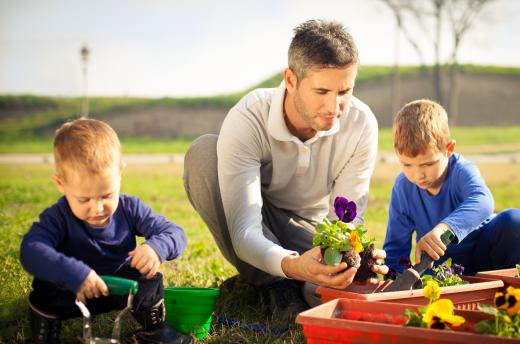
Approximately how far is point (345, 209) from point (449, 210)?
39.9 inches

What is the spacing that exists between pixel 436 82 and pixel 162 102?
41.6 ft

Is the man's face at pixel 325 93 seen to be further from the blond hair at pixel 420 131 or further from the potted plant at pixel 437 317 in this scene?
the potted plant at pixel 437 317

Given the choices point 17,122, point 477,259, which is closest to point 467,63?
point 17,122

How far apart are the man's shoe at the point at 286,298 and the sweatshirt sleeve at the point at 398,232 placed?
581 mm

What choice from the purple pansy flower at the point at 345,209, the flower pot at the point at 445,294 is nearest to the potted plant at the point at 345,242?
the purple pansy flower at the point at 345,209

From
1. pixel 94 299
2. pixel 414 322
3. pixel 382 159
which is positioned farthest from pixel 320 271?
pixel 382 159

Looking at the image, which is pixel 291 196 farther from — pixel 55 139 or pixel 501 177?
pixel 501 177

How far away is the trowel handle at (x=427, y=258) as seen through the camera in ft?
10.3

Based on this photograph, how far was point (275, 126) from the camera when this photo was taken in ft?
11.3

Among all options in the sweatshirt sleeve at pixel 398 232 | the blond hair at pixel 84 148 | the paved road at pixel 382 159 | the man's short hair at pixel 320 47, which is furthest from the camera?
the paved road at pixel 382 159

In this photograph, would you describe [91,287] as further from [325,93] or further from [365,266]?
[325,93]

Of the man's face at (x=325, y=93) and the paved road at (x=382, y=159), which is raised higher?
the man's face at (x=325, y=93)

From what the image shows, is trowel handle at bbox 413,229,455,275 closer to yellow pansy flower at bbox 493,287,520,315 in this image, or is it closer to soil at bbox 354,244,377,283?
soil at bbox 354,244,377,283

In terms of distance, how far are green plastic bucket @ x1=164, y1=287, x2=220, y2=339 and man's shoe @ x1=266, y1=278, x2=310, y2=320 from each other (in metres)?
0.49
